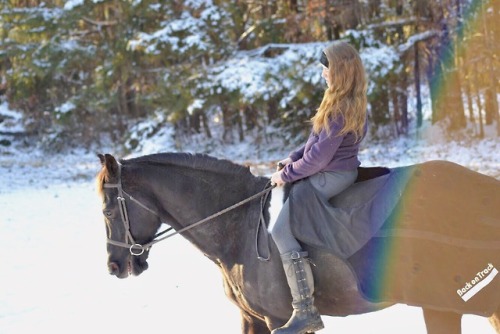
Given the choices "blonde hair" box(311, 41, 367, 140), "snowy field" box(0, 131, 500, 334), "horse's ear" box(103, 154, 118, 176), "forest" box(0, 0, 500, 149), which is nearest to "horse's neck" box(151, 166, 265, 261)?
"horse's ear" box(103, 154, 118, 176)

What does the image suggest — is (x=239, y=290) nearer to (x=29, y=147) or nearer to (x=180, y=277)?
(x=180, y=277)

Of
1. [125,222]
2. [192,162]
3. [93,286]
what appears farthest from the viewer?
[93,286]

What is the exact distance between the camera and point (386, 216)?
10.6 ft

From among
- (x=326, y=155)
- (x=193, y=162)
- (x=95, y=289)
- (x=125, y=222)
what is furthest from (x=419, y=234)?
(x=95, y=289)

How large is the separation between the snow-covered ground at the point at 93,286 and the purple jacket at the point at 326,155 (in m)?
2.35

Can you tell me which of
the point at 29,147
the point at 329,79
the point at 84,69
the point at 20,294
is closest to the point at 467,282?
the point at 329,79

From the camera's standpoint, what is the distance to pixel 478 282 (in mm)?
3064

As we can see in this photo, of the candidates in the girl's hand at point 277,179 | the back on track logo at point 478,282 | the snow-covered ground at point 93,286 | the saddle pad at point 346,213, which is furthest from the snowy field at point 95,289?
the girl's hand at point 277,179

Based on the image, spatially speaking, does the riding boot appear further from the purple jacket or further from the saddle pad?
the purple jacket

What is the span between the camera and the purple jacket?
129 inches

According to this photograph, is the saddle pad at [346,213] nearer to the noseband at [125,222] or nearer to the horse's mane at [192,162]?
the horse's mane at [192,162]

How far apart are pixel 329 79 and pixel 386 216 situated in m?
0.96

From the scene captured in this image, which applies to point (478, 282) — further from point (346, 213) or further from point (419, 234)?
point (346, 213)

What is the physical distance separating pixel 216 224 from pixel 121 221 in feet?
2.20
